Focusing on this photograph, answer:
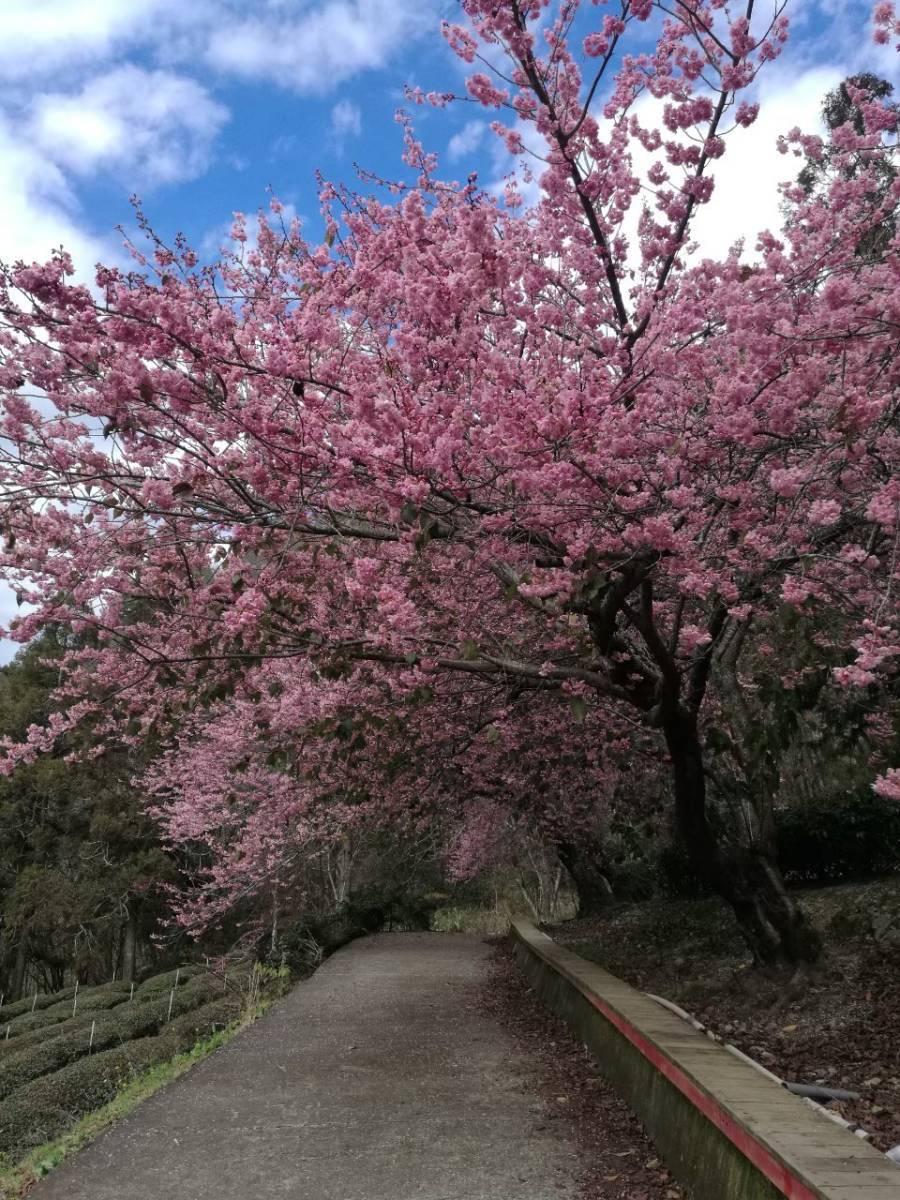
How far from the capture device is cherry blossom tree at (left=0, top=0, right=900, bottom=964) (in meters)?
4.54

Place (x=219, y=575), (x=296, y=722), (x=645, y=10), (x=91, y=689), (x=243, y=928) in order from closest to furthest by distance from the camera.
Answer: (x=645, y=10), (x=219, y=575), (x=91, y=689), (x=296, y=722), (x=243, y=928)

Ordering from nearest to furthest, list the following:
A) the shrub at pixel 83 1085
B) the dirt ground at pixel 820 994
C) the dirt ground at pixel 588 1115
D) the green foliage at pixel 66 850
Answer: the dirt ground at pixel 588 1115 < the dirt ground at pixel 820 994 < the shrub at pixel 83 1085 < the green foliage at pixel 66 850

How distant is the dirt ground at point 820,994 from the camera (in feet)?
17.9

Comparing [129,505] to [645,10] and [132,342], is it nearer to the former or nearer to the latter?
[132,342]

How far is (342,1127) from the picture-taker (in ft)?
17.8

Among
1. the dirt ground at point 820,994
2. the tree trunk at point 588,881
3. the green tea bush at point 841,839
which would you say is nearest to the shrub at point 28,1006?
the tree trunk at point 588,881

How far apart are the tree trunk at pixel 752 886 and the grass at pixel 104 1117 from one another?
449cm

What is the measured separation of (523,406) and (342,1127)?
13.9 feet

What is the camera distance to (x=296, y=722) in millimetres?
8859

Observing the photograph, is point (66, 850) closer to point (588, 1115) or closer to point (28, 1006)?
point (28, 1006)

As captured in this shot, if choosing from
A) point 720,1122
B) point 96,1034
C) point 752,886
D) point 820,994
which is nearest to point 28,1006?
point 96,1034

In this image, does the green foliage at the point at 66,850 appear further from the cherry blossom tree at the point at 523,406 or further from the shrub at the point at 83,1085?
the cherry blossom tree at the point at 523,406

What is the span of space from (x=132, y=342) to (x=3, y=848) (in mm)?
23546

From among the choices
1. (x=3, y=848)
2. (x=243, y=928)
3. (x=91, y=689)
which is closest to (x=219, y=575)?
(x=91, y=689)
